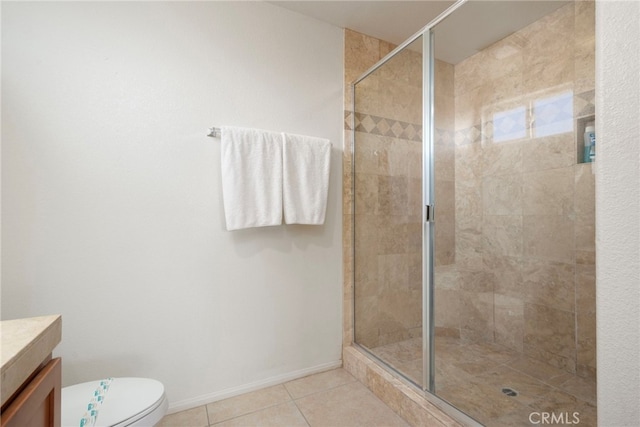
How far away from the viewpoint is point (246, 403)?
5.26ft

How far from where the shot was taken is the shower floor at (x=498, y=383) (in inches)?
54.1

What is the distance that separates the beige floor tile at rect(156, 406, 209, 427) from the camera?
1.45 m

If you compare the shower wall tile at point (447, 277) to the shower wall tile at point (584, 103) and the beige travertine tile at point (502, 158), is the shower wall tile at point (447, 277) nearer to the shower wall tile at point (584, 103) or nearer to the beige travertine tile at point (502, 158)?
the beige travertine tile at point (502, 158)

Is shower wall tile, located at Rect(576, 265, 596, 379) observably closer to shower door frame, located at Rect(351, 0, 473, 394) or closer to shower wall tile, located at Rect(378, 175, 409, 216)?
shower door frame, located at Rect(351, 0, 473, 394)

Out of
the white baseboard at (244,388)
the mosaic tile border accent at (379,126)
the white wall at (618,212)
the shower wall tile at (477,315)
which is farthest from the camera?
the shower wall tile at (477,315)

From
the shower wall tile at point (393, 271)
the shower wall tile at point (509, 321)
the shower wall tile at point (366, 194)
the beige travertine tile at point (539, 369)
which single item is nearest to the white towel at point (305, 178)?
the shower wall tile at point (366, 194)

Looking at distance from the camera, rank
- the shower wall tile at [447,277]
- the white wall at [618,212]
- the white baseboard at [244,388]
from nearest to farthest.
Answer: the white wall at [618,212] < the white baseboard at [244,388] < the shower wall tile at [447,277]

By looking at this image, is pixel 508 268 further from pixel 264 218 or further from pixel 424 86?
pixel 264 218

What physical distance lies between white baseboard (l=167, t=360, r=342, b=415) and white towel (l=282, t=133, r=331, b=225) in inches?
37.4

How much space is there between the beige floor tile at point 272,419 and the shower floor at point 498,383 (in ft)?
2.04

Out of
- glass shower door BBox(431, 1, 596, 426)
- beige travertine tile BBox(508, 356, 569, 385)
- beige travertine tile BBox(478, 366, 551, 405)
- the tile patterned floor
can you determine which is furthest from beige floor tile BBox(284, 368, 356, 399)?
beige travertine tile BBox(508, 356, 569, 385)

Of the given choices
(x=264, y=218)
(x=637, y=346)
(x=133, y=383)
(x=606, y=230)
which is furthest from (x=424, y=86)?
(x=133, y=383)

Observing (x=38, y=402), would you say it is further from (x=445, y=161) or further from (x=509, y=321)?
(x=509, y=321)

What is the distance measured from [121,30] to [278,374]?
2.03 meters
